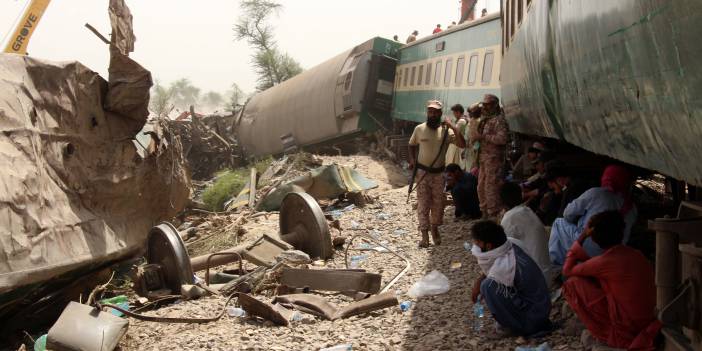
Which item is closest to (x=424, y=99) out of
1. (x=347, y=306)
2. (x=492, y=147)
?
(x=492, y=147)

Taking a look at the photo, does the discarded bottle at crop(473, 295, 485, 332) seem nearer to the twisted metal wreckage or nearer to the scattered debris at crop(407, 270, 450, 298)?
the scattered debris at crop(407, 270, 450, 298)

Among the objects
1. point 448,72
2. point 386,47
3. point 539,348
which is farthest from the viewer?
point 386,47

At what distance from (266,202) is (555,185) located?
24.7 ft

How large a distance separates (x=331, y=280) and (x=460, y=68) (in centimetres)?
827

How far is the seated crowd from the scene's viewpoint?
141 inches

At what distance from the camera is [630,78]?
1871mm

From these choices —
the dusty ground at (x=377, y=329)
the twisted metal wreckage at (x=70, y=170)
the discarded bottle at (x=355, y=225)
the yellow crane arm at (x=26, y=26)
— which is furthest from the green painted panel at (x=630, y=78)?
the yellow crane arm at (x=26, y=26)

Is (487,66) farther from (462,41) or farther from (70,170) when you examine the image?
(70,170)

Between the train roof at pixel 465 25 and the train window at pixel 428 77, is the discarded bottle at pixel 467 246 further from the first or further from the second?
the train window at pixel 428 77

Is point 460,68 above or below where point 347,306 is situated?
above

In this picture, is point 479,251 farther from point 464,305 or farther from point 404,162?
point 404,162

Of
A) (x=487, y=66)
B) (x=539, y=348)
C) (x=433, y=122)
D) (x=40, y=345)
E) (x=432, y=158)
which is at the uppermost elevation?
(x=487, y=66)

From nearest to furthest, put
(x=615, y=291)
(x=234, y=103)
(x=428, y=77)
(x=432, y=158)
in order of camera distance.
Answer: (x=615, y=291) → (x=432, y=158) → (x=428, y=77) → (x=234, y=103)

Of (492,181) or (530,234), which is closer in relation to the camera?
(530,234)
